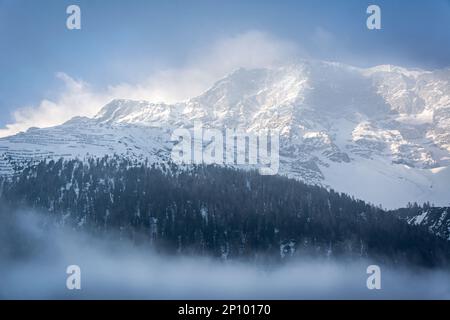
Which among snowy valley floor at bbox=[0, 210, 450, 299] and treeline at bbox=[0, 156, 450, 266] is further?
treeline at bbox=[0, 156, 450, 266]

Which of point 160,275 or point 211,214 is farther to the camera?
point 211,214

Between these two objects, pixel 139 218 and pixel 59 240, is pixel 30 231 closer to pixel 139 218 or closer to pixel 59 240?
pixel 59 240

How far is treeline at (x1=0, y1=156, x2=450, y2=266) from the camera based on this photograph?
139125 millimetres

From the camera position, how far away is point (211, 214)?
149 m

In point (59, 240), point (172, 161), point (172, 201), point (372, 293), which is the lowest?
point (372, 293)

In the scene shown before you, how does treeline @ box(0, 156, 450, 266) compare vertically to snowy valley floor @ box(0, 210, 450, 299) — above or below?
above

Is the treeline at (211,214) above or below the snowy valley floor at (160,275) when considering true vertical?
above

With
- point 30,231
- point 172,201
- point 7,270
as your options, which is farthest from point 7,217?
point 172,201

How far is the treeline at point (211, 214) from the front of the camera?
13912 cm

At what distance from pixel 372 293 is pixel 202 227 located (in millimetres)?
45835

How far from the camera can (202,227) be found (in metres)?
144

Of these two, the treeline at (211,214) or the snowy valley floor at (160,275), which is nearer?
the snowy valley floor at (160,275)
